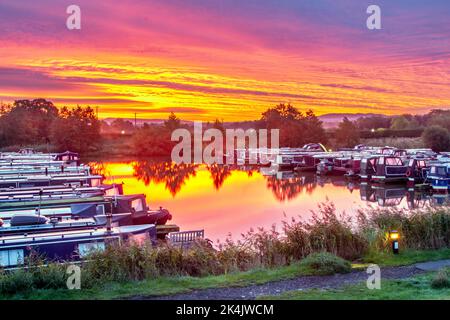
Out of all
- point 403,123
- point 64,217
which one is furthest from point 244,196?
point 403,123

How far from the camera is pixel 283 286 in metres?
9.69

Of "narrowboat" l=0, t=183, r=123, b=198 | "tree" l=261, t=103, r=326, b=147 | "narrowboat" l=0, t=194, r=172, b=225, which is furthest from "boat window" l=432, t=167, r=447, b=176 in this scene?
"tree" l=261, t=103, r=326, b=147

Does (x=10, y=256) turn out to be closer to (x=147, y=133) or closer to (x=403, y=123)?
(x=147, y=133)

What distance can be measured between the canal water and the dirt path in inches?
393

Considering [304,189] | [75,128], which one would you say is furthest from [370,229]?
[75,128]

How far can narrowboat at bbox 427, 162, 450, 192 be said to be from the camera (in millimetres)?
37231

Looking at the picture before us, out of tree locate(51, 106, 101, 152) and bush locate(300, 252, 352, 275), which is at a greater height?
tree locate(51, 106, 101, 152)

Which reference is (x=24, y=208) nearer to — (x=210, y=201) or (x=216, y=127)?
(x=210, y=201)

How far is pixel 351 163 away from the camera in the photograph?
171 feet

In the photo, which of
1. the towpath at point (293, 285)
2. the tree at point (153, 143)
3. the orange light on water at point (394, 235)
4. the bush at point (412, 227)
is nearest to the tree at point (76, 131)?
the tree at point (153, 143)

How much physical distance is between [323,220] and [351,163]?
3972 centimetres

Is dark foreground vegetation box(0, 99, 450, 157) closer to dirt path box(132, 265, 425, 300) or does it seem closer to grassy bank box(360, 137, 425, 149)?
grassy bank box(360, 137, 425, 149)

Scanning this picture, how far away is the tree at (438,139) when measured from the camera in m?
66.4

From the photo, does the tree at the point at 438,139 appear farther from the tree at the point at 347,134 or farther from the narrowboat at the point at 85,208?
the narrowboat at the point at 85,208
